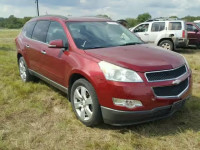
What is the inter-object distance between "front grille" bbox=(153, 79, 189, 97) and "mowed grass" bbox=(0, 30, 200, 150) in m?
0.57

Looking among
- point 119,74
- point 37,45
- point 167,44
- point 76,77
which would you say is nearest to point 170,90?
point 119,74

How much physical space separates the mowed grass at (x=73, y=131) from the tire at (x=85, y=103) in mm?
137

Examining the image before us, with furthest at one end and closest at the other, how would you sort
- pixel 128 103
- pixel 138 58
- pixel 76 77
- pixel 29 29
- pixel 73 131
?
1. pixel 29 29
2. pixel 76 77
3. pixel 73 131
4. pixel 138 58
5. pixel 128 103

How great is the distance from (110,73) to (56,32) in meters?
1.76

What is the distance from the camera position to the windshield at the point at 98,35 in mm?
3918

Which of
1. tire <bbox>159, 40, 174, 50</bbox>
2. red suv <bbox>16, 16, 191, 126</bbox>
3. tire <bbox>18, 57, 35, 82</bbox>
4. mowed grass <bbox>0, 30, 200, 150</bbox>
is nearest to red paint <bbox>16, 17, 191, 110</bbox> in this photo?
red suv <bbox>16, 16, 191, 126</bbox>

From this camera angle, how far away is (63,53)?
3.99m

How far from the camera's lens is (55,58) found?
165 inches

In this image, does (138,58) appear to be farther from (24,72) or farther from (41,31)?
(24,72)

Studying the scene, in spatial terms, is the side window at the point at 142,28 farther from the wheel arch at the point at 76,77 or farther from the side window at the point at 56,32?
the wheel arch at the point at 76,77

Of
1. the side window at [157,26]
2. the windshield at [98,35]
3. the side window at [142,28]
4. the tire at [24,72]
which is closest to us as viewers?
the windshield at [98,35]

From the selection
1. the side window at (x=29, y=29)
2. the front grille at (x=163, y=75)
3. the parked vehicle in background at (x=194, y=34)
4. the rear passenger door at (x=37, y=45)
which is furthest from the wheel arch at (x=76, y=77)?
the parked vehicle in background at (x=194, y=34)

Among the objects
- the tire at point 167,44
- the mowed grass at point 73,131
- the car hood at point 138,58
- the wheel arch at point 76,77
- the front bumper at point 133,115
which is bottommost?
the mowed grass at point 73,131

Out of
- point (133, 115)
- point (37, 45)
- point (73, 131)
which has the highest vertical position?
point (37, 45)
